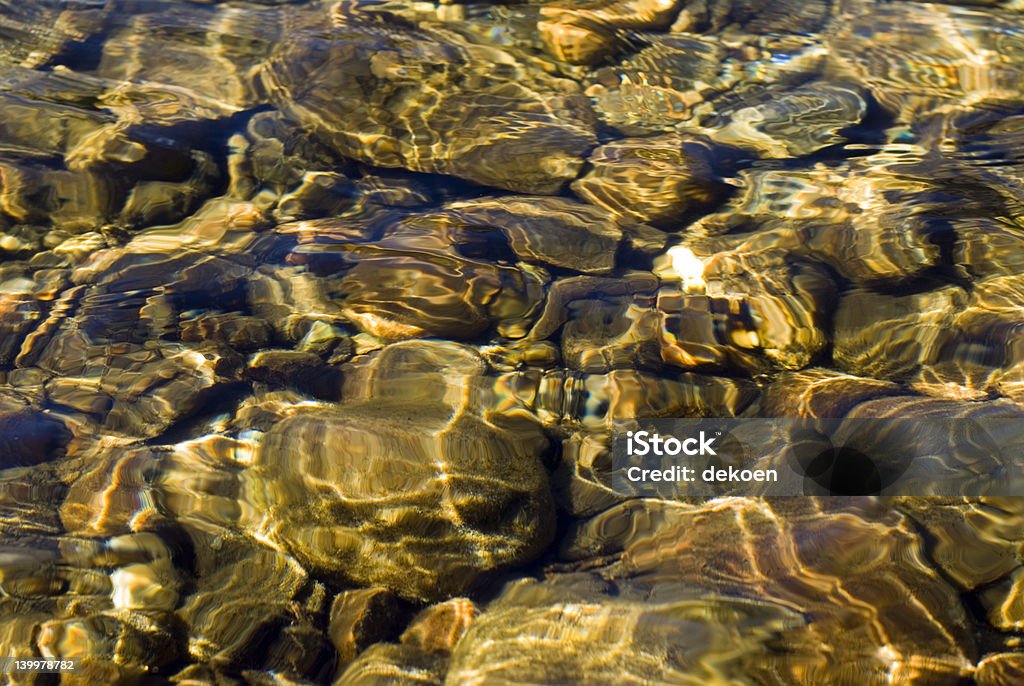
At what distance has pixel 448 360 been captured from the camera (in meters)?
3.35

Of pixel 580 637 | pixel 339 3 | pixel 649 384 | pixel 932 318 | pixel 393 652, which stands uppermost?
pixel 339 3

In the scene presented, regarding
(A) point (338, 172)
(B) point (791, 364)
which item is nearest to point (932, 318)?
(B) point (791, 364)

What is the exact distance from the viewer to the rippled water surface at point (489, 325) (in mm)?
2490

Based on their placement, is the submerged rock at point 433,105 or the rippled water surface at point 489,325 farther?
the submerged rock at point 433,105

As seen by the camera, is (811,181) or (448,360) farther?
(811,181)

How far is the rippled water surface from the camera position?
2490 mm

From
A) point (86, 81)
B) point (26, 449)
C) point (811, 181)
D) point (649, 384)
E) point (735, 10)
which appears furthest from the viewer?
point (735, 10)

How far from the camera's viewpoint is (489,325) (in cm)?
355

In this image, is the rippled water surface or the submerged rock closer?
the rippled water surface

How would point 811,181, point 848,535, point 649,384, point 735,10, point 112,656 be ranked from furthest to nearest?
1. point 735,10
2. point 811,181
3. point 649,384
4. point 848,535
5. point 112,656

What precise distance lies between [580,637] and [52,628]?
1.56 metres

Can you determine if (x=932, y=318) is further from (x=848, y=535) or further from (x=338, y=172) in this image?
(x=338, y=172)

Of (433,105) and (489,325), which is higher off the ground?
(433,105)

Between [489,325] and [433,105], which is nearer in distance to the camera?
[489,325]
